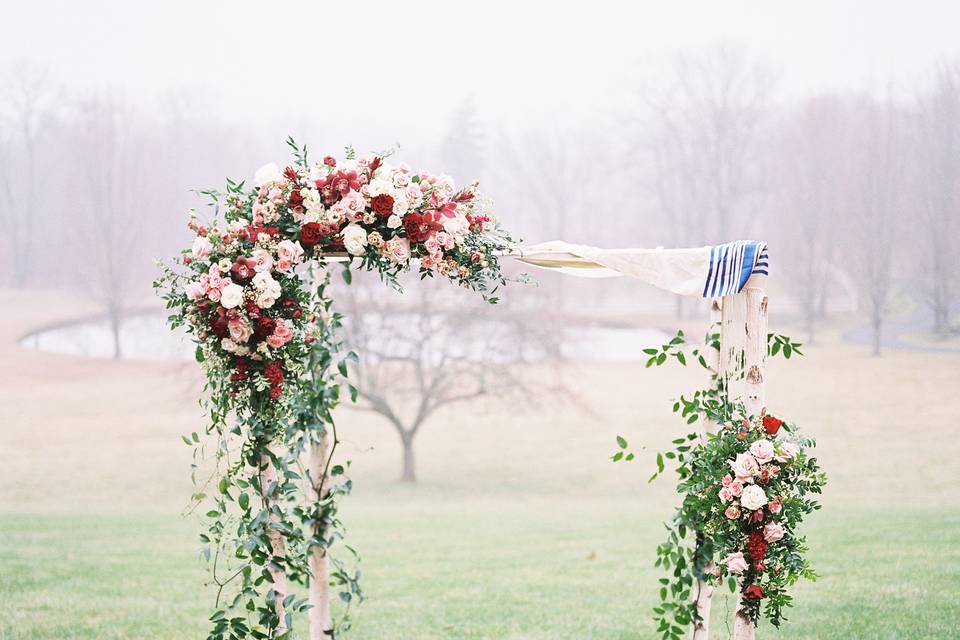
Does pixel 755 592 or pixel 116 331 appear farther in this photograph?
pixel 116 331

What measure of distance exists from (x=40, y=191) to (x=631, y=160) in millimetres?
14309

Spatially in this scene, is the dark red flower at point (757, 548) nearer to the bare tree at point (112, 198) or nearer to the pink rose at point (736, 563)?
the pink rose at point (736, 563)

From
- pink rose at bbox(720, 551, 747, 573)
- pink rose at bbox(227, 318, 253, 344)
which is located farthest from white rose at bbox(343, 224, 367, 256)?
pink rose at bbox(720, 551, 747, 573)

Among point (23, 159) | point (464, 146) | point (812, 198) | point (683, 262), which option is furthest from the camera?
point (464, 146)

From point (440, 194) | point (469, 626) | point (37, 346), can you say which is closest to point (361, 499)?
point (469, 626)

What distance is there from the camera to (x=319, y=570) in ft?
9.77

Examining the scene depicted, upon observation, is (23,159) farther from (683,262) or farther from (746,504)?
(746,504)

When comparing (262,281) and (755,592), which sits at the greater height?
(262,281)

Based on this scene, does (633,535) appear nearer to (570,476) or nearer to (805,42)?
(570,476)

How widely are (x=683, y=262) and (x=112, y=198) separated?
63.3 feet

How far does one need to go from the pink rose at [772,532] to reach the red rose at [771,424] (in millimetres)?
304

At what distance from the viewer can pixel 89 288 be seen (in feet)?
65.4

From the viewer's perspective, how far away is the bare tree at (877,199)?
16.9 metres

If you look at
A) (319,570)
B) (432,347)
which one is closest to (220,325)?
(319,570)
